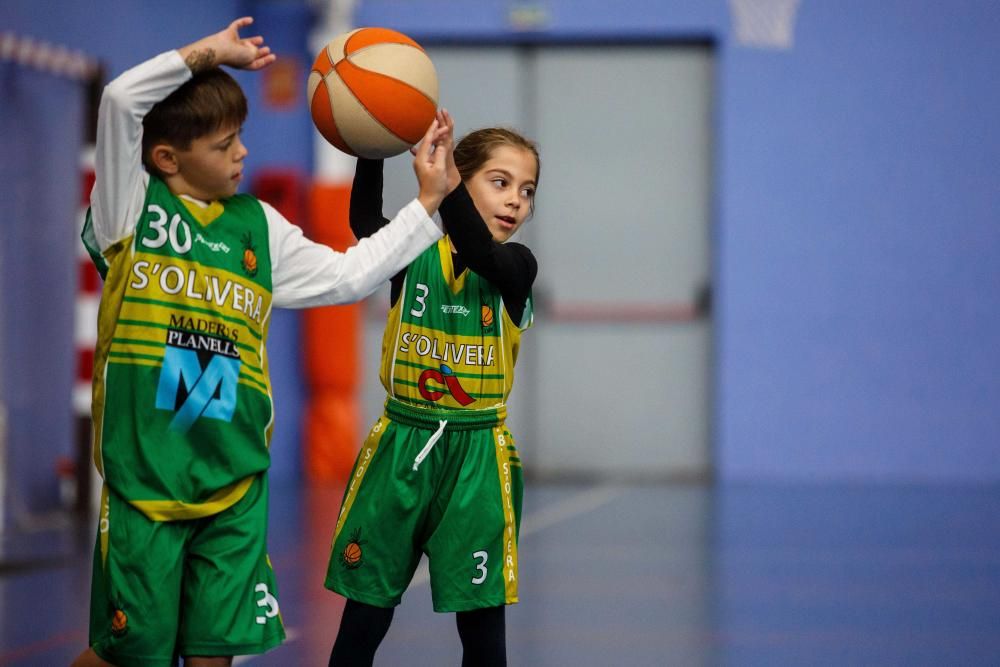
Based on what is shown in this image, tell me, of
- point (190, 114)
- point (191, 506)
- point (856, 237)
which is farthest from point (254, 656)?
point (856, 237)

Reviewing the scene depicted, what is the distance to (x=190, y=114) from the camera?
2.17 meters

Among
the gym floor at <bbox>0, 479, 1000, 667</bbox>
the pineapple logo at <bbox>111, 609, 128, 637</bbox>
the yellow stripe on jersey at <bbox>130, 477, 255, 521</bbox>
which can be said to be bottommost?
the gym floor at <bbox>0, 479, 1000, 667</bbox>

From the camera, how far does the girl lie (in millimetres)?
2549

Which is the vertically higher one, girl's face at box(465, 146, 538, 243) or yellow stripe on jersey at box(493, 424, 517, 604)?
girl's face at box(465, 146, 538, 243)

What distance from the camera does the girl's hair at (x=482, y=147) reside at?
106 inches

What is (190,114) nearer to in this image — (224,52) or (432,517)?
(224,52)

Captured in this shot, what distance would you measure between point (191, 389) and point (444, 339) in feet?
1.97

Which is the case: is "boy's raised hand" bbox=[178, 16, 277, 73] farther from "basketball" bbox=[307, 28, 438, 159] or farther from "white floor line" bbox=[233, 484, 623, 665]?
"white floor line" bbox=[233, 484, 623, 665]

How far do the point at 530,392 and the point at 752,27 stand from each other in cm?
307

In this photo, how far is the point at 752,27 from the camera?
9531mm

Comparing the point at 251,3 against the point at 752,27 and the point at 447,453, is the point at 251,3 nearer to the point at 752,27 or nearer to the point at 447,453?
the point at 752,27

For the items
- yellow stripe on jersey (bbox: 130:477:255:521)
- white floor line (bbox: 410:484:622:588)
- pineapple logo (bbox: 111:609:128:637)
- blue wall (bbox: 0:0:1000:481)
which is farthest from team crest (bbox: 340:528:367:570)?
blue wall (bbox: 0:0:1000:481)

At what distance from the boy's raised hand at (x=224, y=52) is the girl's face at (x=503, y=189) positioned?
58 cm

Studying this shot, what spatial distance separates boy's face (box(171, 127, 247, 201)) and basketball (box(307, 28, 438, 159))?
0.32 meters
